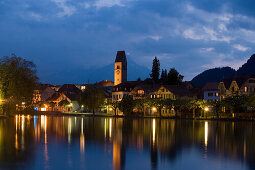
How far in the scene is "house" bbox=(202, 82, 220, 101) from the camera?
309 feet

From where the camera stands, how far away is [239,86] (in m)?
85.9

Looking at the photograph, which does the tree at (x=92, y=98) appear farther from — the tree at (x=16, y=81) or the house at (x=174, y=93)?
the tree at (x=16, y=81)

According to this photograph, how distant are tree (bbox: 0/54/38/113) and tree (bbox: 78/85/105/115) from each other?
3067cm

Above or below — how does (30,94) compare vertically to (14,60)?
below

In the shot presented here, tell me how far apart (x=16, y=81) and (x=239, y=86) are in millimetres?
49408

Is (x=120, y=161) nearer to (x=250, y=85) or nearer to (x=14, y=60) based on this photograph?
(x=14, y=60)

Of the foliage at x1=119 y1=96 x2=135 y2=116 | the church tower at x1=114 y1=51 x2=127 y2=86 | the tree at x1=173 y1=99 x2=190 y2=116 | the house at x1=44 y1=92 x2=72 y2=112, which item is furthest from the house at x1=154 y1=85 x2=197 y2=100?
the church tower at x1=114 y1=51 x2=127 y2=86

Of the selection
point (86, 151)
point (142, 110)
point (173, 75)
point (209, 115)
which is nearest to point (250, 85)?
point (209, 115)

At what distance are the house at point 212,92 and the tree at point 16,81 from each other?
45.8 metres

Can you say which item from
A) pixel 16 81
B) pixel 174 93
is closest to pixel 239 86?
pixel 174 93

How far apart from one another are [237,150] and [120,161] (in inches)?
367

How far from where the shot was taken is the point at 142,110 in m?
98.8

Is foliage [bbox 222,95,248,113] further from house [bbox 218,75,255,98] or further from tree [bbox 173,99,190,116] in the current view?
tree [bbox 173,99,190,116]

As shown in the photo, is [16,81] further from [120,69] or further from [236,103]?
[120,69]
